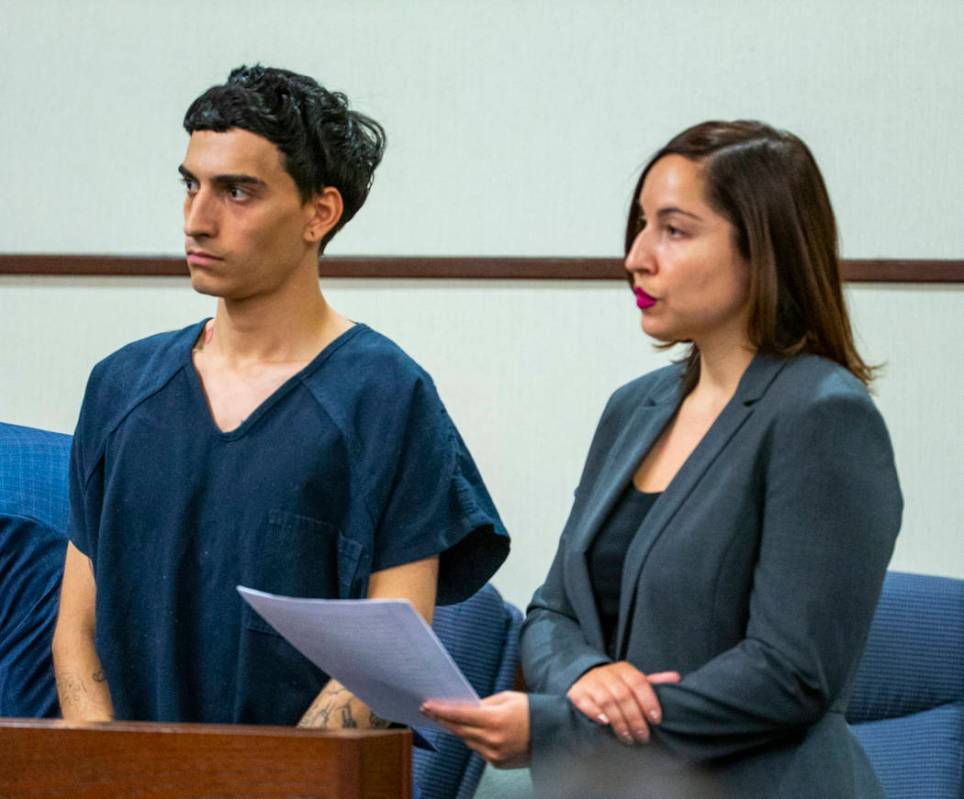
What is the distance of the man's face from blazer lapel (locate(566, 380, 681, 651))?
42 centimetres

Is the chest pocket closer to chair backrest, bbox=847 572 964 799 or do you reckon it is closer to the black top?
the black top

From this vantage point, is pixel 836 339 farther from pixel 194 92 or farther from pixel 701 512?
pixel 194 92

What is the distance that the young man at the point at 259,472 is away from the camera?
5.63ft

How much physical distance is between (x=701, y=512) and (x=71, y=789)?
0.61 meters

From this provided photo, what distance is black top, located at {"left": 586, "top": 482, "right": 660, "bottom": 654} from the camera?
5.16 ft

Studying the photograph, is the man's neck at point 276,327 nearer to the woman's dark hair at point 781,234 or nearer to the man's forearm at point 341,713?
the man's forearm at point 341,713

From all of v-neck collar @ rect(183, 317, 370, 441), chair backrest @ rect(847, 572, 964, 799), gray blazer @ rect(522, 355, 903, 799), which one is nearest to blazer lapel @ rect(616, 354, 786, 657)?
gray blazer @ rect(522, 355, 903, 799)

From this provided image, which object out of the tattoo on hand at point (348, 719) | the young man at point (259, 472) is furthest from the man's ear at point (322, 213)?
the tattoo on hand at point (348, 719)

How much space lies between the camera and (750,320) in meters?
1.53

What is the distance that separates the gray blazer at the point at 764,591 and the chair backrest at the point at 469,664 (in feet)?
2.92

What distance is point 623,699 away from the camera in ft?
4.75

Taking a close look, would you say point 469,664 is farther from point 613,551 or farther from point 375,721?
point 613,551

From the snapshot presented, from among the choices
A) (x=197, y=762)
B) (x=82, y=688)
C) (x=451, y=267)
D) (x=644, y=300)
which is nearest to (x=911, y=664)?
(x=451, y=267)

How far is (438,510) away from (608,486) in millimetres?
217
